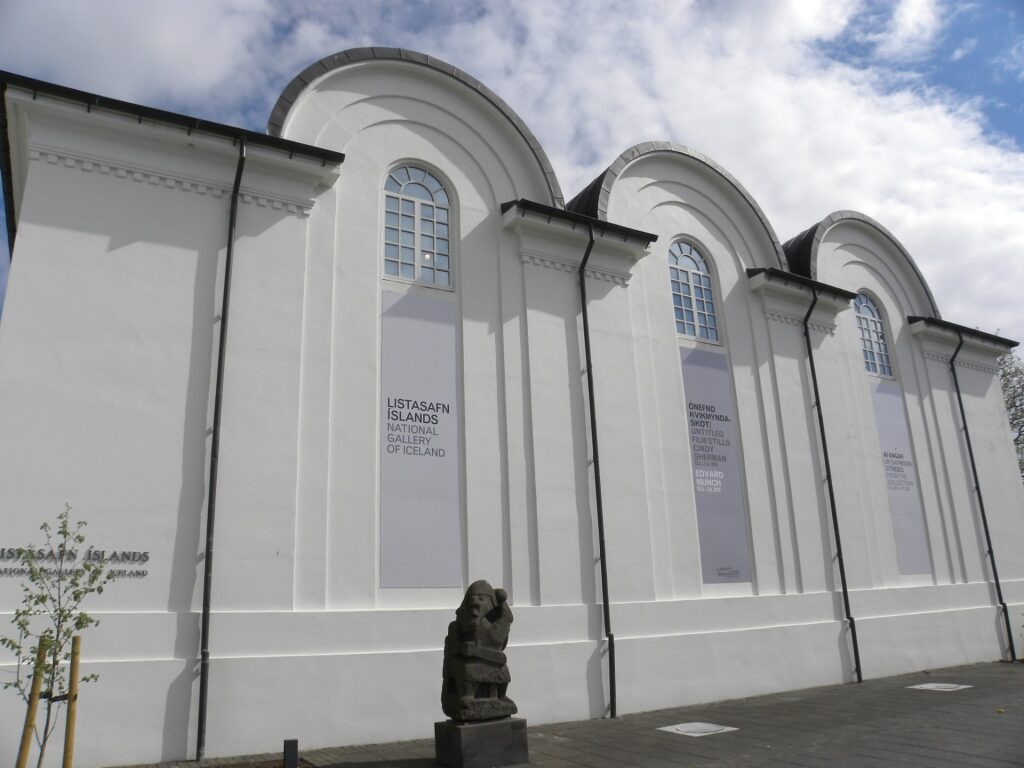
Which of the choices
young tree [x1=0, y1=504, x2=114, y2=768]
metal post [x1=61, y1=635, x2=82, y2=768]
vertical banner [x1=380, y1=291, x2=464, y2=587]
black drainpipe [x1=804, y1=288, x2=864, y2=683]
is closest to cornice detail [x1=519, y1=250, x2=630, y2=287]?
vertical banner [x1=380, y1=291, x2=464, y2=587]

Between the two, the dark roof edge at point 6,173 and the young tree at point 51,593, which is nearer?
the young tree at point 51,593

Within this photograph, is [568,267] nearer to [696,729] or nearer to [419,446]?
[419,446]

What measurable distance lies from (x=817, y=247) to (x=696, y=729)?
1155cm

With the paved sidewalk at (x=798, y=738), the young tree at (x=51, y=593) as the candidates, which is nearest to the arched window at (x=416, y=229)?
the young tree at (x=51, y=593)

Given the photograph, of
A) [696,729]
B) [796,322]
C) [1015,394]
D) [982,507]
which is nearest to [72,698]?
[696,729]

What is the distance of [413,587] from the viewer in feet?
34.7

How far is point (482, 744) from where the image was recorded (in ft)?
26.4

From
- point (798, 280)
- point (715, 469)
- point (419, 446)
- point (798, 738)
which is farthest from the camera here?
point (798, 280)

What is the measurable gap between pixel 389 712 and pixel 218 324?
5.40 meters

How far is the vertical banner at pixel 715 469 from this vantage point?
44.8ft

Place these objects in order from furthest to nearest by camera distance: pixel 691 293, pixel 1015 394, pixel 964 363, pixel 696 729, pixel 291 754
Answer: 1. pixel 1015 394
2. pixel 964 363
3. pixel 691 293
4. pixel 696 729
5. pixel 291 754

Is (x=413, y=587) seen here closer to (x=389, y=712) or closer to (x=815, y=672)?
(x=389, y=712)

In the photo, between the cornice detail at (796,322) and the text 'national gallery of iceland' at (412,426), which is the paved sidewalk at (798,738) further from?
the cornice detail at (796,322)

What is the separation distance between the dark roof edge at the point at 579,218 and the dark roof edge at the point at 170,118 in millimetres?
2985
